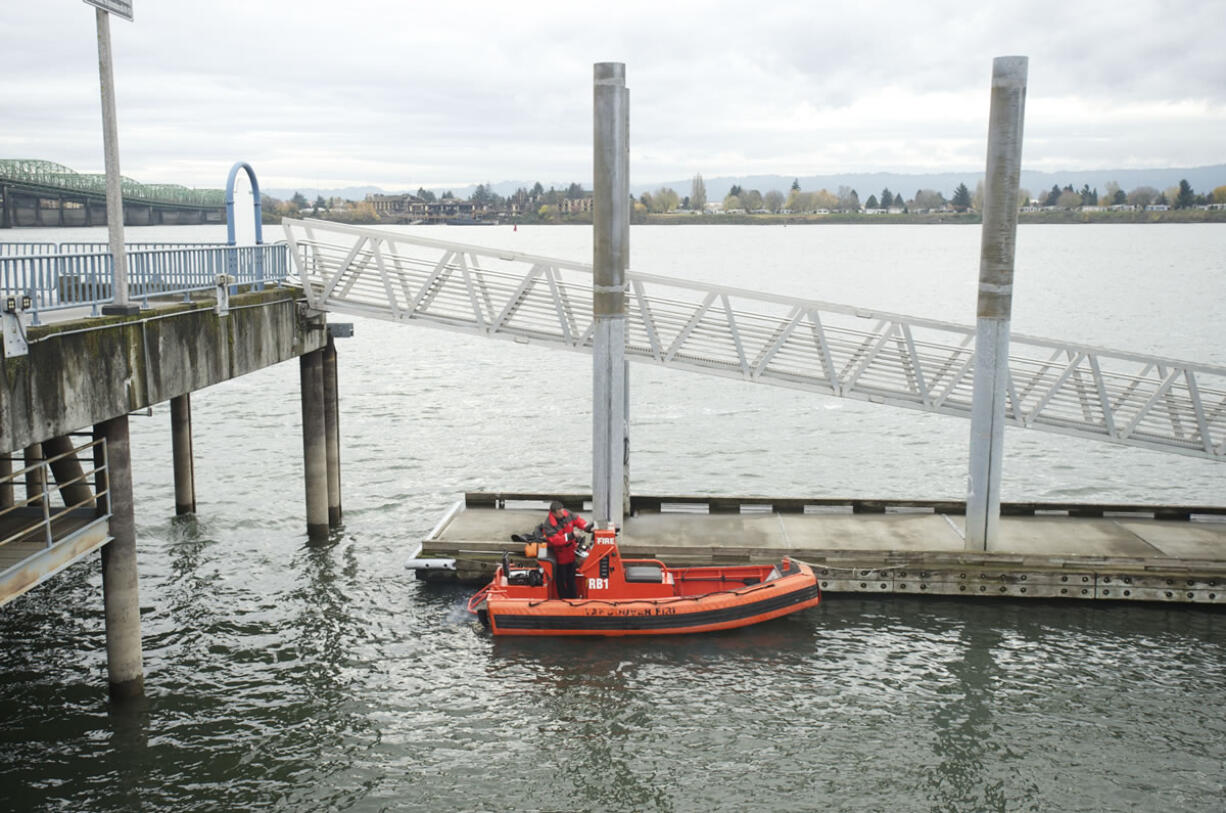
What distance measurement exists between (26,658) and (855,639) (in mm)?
13955

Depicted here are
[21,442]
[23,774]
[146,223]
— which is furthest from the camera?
[146,223]

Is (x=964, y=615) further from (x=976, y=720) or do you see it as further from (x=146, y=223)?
(x=146, y=223)

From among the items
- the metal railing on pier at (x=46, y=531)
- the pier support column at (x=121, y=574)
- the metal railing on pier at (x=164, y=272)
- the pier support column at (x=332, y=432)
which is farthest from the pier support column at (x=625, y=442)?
the metal railing on pier at (x=46, y=531)

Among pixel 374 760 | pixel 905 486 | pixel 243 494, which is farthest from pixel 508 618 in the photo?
pixel 905 486

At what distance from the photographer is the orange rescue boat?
1905 centimetres

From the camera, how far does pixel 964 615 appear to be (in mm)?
20047

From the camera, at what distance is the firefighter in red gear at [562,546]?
19484 mm

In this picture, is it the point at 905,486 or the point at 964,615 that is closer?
the point at 964,615

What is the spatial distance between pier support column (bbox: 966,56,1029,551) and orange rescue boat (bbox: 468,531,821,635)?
11.6 feet

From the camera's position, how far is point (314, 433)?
79.9 ft

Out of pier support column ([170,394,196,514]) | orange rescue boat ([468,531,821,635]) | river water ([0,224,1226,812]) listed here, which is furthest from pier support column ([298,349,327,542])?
orange rescue boat ([468,531,821,635])

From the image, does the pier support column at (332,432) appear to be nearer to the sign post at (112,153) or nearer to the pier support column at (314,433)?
the pier support column at (314,433)

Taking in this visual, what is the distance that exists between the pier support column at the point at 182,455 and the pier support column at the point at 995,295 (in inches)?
711

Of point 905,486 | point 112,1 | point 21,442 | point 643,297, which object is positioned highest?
point 112,1
